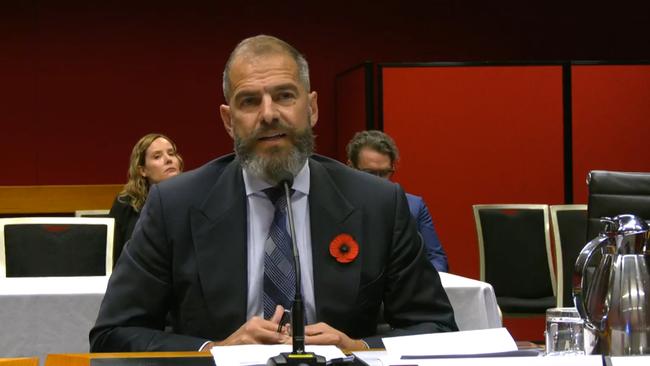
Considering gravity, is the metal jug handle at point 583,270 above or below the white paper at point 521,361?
above

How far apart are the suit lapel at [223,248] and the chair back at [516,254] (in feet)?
10.4

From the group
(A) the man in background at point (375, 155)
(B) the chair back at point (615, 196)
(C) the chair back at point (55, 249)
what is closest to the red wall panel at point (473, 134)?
(A) the man in background at point (375, 155)

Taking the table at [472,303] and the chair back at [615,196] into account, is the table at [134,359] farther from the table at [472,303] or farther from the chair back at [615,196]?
the table at [472,303]

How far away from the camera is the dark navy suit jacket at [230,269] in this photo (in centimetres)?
209

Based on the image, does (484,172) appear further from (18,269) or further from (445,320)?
(445,320)

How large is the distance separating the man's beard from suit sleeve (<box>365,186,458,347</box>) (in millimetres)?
270

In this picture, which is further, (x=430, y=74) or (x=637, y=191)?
(x=430, y=74)

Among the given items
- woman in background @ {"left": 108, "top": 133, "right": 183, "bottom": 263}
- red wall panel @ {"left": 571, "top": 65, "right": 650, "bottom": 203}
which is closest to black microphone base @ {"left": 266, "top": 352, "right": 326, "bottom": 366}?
woman in background @ {"left": 108, "top": 133, "right": 183, "bottom": 263}

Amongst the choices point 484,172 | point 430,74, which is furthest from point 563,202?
point 430,74

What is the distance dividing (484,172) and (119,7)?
2.89m

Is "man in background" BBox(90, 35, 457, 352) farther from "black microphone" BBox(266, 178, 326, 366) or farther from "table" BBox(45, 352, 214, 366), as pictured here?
"black microphone" BBox(266, 178, 326, 366)

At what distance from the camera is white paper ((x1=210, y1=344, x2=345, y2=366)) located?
148 centimetres

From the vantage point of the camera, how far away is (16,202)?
7.07 m

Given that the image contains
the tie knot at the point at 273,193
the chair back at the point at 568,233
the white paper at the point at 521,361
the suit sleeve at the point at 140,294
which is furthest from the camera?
the chair back at the point at 568,233
